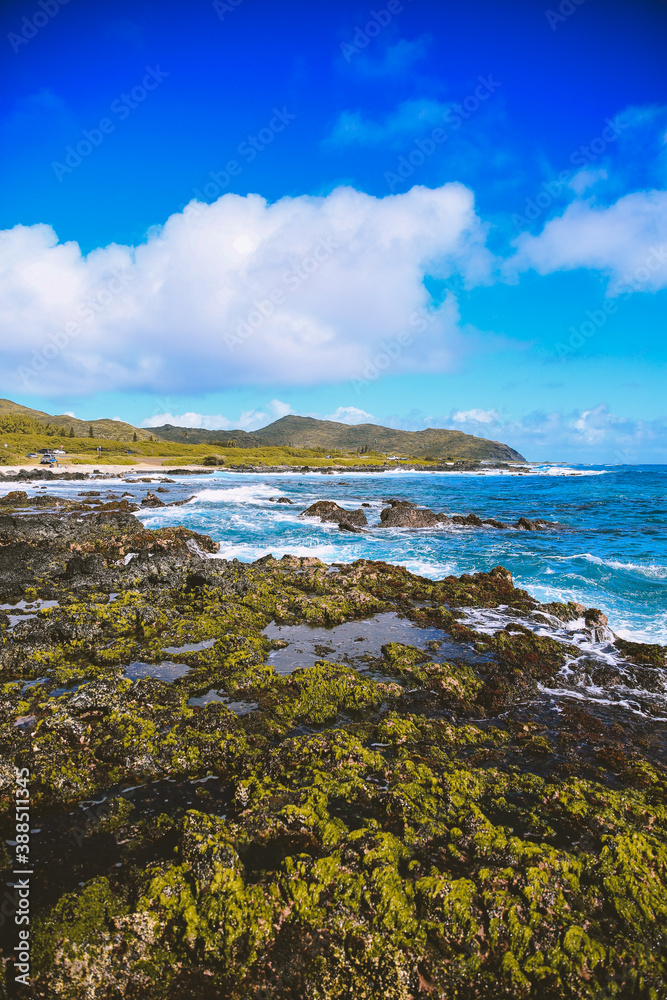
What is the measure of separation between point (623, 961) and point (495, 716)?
14.9 ft

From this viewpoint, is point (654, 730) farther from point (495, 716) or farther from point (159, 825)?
point (159, 825)

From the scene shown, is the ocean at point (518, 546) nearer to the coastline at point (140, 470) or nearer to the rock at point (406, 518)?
the rock at point (406, 518)

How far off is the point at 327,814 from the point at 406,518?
28.5m

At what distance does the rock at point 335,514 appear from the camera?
34219 mm

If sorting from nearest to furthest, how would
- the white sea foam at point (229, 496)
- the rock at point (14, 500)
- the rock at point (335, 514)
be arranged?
the rock at point (335, 514) < the rock at point (14, 500) < the white sea foam at point (229, 496)

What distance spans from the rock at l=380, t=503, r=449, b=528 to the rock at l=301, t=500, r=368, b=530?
74.8 inches

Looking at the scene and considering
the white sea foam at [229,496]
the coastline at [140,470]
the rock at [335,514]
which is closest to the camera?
the rock at [335,514]

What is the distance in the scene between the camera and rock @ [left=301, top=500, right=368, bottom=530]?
3422cm

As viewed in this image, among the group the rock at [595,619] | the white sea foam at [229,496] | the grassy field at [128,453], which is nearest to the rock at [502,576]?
the rock at [595,619]

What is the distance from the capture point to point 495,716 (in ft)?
28.9

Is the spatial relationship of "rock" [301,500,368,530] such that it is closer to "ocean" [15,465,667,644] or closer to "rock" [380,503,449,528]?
"ocean" [15,465,667,644]

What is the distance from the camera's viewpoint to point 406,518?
33.5 metres

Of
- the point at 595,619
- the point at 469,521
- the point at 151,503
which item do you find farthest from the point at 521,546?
the point at 151,503

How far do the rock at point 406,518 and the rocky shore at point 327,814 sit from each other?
69.0 feet
